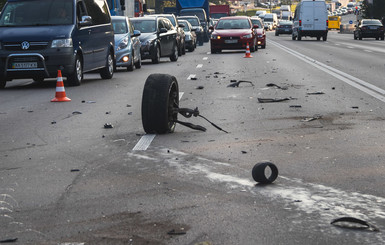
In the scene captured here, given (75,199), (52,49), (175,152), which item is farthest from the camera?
(52,49)

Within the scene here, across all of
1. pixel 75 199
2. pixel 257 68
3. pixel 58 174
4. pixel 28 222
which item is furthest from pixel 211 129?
Answer: pixel 257 68

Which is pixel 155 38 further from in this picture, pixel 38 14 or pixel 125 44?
pixel 38 14

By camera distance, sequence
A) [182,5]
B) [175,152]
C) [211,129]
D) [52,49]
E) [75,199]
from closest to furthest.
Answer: [75,199] < [175,152] < [211,129] < [52,49] < [182,5]

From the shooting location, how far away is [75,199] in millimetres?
6078

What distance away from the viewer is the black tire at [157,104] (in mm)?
9484

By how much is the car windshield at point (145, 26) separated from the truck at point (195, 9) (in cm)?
2511

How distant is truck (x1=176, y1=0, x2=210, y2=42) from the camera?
53.3 m

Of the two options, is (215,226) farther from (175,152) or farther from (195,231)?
(175,152)

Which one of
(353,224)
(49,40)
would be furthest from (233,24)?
(353,224)

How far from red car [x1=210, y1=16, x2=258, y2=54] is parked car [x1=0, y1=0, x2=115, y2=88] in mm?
15783

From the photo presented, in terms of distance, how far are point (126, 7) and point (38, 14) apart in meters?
27.9

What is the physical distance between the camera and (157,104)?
9484 mm

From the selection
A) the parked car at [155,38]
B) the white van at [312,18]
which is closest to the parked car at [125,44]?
the parked car at [155,38]

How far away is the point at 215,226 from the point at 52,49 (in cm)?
1298
